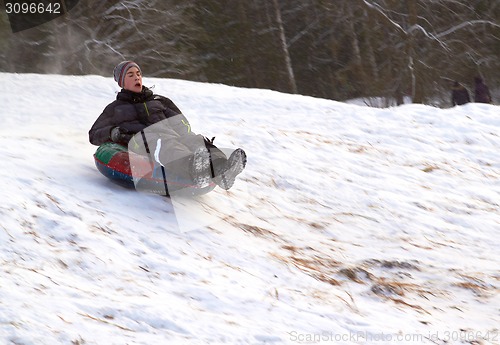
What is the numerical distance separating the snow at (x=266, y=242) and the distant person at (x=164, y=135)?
30 centimetres

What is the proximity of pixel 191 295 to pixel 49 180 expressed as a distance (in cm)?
184

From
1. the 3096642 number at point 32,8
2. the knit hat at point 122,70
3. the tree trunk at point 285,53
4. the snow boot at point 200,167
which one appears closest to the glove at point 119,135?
the knit hat at point 122,70

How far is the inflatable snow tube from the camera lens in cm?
569

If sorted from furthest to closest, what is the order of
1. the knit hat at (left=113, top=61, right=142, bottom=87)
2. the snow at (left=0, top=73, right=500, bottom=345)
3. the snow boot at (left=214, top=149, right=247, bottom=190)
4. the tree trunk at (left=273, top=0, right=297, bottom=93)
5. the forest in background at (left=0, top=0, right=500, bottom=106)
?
the tree trunk at (left=273, top=0, right=297, bottom=93), the forest in background at (left=0, top=0, right=500, bottom=106), the knit hat at (left=113, top=61, right=142, bottom=87), the snow boot at (left=214, top=149, right=247, bottom=190), the snow at (left=0, top=73, right=500, bottom=345)

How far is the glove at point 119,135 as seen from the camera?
5906 mm

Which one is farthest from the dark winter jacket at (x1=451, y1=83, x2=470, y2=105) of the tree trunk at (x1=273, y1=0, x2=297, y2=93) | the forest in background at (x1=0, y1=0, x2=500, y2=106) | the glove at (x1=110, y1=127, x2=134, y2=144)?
the glove at (x1=110, y1=127, x2=134, y2=144)

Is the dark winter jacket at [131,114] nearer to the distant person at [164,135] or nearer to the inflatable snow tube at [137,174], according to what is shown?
the distant person at [164,135]

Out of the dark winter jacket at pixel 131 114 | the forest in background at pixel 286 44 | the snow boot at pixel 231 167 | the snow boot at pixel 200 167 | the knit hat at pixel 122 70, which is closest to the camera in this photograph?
the snow boot at pixel 200 167

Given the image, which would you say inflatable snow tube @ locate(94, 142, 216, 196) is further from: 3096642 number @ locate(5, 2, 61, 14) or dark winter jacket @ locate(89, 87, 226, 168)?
3096642 number @ locate(5, 2, 61, 14)

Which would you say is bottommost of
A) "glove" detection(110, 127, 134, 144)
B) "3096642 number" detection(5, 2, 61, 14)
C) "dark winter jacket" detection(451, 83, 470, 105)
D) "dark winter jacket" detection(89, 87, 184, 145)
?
"dark winter jacket" detection(451, 83, 470, 105)

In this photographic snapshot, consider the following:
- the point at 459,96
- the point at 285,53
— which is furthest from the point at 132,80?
the point at 285,53

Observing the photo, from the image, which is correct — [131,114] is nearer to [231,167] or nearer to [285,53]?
[231,167]

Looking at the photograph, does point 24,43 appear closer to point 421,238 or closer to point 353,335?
point 421,238

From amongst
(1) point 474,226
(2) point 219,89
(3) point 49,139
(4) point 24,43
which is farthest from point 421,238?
(4) point 24,43
